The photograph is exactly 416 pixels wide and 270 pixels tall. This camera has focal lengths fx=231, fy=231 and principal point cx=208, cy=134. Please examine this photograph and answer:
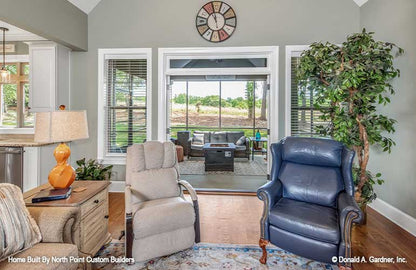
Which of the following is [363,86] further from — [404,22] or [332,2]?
[332,2]

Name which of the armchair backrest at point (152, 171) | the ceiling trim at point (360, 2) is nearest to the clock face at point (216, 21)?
the ceiling trim at point (360, 2)

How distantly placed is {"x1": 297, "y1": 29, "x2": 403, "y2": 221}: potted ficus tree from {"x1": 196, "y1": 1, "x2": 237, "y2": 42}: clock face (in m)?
1.47

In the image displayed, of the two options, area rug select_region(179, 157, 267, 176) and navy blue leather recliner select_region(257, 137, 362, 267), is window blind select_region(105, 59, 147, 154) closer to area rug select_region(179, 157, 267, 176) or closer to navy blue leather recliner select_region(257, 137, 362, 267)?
area rug select_region(179, 157, 267, 176)

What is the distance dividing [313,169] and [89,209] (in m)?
2.17

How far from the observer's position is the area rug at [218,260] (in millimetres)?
2010

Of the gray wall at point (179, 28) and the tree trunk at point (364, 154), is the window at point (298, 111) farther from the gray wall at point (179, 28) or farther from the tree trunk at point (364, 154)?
the tree trunk at point (364, 154)

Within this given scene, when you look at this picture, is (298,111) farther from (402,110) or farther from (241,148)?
(241,148)

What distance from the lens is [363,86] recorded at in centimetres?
264

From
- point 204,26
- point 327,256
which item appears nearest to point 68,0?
point 204,26

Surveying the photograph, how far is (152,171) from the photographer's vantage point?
249cm

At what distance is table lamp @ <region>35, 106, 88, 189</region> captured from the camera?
1775 millimetres

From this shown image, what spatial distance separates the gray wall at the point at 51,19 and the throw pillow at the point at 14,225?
2251 millimetres

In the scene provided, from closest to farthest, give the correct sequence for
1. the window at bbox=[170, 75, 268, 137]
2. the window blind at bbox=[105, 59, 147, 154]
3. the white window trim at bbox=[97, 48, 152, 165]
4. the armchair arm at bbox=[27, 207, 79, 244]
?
the armchair arm at bbox=[27, 207, 79, 244]
the white window trim at bbox=[97, 48, 152, 165]
the window blind at bbox=[105, 59, 147, 154]
the window at bbox=[170, 75, 268, 137]

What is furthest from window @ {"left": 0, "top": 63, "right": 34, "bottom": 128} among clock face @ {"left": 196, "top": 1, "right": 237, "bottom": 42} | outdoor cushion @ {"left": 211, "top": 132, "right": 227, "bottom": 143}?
outdoor cushion @ {"left": 211, "top": 132, "right": 227, "bottom": 143}
